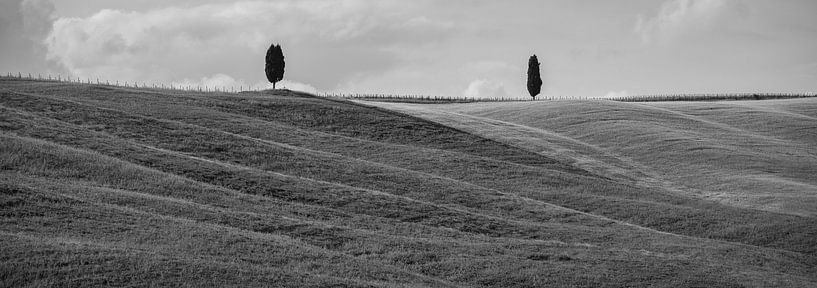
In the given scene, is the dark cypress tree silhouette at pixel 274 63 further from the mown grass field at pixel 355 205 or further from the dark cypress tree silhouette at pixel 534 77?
the dark cypress tree silhouette at pixel 534 77

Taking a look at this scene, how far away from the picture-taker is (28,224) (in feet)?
77.5

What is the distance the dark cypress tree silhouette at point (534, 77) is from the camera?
340 feet

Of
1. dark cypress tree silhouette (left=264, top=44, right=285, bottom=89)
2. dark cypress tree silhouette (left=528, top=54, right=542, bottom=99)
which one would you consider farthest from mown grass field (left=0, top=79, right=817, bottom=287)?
dark cypress tree silhouette (left=528, top=54, right=542, bottom=99)

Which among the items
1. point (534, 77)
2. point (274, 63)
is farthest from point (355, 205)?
point (534, 77)

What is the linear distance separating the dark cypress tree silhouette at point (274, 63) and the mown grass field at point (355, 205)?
25.5 meters

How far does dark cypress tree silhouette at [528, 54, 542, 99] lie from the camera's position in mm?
103500

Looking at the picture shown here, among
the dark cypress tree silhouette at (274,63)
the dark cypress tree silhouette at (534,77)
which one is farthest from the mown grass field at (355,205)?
the dark cypress tree silhouette at (534,77)

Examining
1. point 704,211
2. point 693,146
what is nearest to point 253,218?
point 704,211

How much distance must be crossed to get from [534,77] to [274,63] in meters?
35.3

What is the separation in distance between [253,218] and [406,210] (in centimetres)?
792

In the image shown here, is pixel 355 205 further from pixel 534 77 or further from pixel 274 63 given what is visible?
pixel 534 77

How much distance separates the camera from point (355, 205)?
34.3 meters

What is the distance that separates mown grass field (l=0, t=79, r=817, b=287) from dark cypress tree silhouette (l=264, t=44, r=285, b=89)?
25.5m

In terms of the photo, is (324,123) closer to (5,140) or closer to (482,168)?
(482,168)
